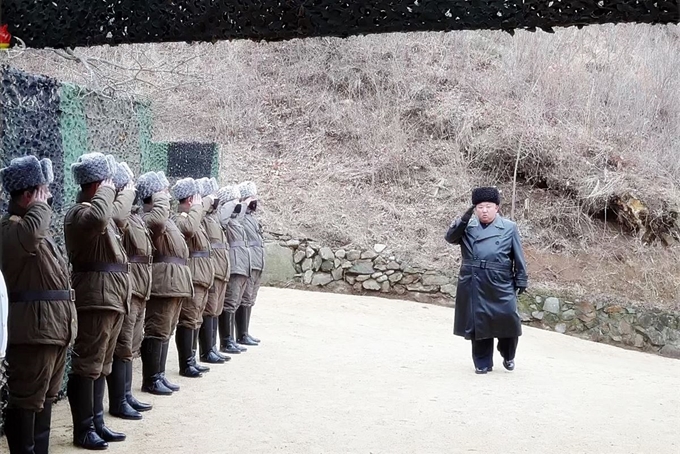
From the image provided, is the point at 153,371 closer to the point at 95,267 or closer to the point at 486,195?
the point at 95,267

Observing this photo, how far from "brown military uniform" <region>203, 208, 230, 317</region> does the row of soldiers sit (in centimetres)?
18

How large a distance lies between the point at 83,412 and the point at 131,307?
0.83 meters

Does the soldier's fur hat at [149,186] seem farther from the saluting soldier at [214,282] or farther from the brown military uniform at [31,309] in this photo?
the brown military uniform at [31,309]

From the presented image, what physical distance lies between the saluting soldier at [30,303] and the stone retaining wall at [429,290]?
888cm

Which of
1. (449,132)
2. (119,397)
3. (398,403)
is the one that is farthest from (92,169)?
(449,132)

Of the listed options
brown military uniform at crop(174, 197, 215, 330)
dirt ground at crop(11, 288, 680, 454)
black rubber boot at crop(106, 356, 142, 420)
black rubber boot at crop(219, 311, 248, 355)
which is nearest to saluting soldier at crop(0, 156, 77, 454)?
dirt ground at crop(11, 288, 680, 454)

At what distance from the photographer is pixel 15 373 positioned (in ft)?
12.9

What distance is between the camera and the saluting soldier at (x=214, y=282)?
24.6ft

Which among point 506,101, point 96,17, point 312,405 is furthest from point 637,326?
point 96,17

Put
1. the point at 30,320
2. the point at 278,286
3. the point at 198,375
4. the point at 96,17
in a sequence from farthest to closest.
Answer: the point at 278,286 < the point at 198,375 < the point at 30,320 < the point at 96,17

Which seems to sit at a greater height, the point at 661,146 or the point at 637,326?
the point at 661,146

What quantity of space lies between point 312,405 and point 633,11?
4129 mm

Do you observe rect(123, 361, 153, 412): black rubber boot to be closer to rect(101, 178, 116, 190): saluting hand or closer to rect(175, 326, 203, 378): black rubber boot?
rect(175, 326, 203, 378): black rubber boot

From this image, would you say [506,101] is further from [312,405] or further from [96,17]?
[96,17]
